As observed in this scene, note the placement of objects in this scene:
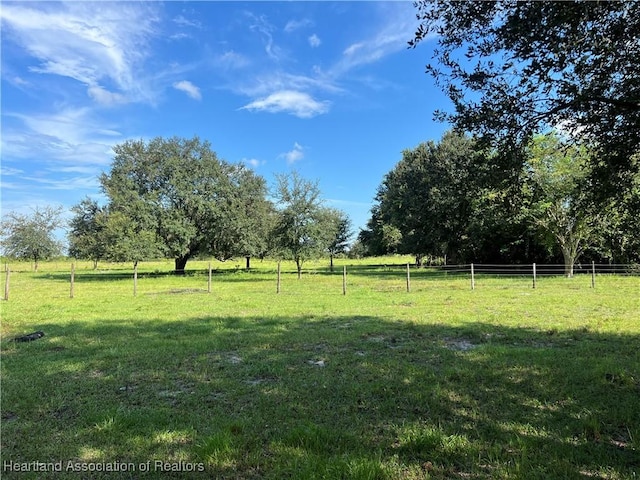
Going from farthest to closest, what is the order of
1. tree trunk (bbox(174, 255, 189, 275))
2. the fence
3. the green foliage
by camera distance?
1. tree trunk (bbox(174, 255, 189, 275))
2. the green foliage
3. the fence

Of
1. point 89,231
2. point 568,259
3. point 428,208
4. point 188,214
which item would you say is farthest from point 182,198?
point 568,259

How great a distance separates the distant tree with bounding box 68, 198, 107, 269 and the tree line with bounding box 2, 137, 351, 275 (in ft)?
0.23

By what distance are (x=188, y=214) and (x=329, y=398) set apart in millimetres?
27126

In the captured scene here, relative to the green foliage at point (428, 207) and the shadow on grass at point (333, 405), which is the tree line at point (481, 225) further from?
the shadow on grass at point (333, 405)

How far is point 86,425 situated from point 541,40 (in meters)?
5.49

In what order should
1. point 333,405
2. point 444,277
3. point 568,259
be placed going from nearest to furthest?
point 333,405, point 568,259, point 444,277

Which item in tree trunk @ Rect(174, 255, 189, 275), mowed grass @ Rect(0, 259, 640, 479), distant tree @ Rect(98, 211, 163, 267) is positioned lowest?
mowed grass @ Rect(0, 259, 640, 479)

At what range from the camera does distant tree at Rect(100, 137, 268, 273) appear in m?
27.9

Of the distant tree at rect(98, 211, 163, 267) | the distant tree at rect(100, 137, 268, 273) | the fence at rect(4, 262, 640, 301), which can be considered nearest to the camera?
the fence at rect(4, 262, 640, 301)

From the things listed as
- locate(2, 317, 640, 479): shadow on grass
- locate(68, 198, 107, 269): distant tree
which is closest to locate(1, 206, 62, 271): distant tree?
locate(68, 198, 107, 269): distant tree

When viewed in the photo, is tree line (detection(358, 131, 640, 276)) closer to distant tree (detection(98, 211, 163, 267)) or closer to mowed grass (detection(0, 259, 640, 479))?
mowed grass (detection(0, 259, 640, 479))

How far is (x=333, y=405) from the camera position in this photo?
434 centimetres

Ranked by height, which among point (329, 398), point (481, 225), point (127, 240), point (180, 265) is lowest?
point (329, 398)

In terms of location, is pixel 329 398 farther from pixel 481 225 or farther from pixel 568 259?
pixel 481 225
